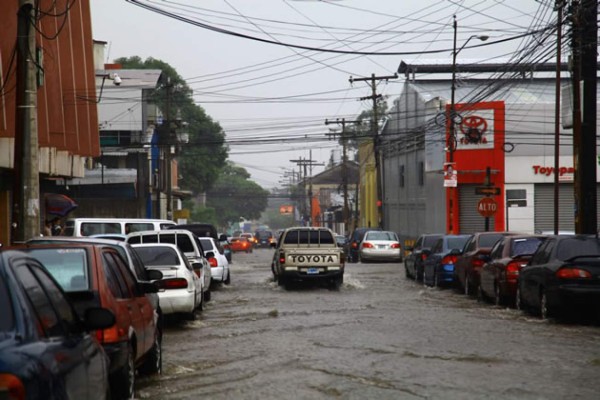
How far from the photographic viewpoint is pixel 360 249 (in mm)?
48219

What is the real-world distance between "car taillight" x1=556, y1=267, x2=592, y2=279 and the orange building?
48.5 ft

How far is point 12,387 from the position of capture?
488 cm

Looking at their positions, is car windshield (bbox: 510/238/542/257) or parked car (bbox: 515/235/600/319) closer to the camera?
parked car (bbox: 515/235/600/319)

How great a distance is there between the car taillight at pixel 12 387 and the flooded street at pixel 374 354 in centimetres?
562

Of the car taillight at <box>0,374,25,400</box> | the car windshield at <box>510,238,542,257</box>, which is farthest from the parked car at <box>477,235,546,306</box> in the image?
the car taillight at <box>0,374,25,400</box>

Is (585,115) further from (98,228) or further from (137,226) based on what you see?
(98,228)

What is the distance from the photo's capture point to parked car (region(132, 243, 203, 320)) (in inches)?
698

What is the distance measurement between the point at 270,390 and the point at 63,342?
4.84 metres

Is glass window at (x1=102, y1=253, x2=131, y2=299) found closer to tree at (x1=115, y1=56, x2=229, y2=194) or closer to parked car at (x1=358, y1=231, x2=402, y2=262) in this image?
parked car at (x1=358, y1=231, x2=402, y2=262)

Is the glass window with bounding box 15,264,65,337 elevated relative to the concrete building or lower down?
lower down

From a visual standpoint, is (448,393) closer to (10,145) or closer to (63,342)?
(63,342)

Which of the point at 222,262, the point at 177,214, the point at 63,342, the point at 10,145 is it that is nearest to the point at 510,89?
the point at 177,214

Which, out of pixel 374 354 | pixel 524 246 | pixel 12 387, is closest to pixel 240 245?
pixel 524 246

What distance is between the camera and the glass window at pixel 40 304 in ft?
19.3
